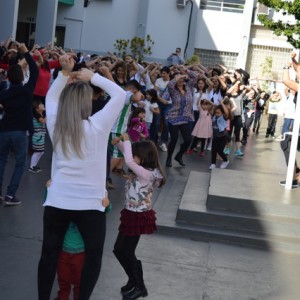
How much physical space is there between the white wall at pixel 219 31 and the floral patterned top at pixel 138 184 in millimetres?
32138

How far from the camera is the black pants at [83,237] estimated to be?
4.84 metres

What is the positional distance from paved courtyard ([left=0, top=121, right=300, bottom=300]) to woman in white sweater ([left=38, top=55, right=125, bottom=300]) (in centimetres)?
100

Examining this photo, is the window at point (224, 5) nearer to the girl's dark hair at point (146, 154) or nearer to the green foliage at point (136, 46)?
the green foliage at point (136, 46)

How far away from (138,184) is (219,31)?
3260 cm

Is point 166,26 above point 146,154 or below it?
above

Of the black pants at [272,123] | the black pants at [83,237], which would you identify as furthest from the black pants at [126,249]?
the black pants at [272,123]

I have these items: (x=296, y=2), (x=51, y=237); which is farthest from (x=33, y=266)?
(x=296, y=2)

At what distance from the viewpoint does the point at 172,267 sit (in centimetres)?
691

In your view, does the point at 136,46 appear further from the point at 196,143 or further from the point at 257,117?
the point at 196,143

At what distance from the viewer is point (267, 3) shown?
20547 mm

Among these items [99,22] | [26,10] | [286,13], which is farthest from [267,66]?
[286,13]

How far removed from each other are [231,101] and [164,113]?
73.1 inches

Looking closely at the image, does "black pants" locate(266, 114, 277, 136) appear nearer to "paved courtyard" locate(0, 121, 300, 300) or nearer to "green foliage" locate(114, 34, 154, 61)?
"green foliage" locate(114, 34, 154, 61)

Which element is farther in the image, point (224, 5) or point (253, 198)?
point (224, 5)
